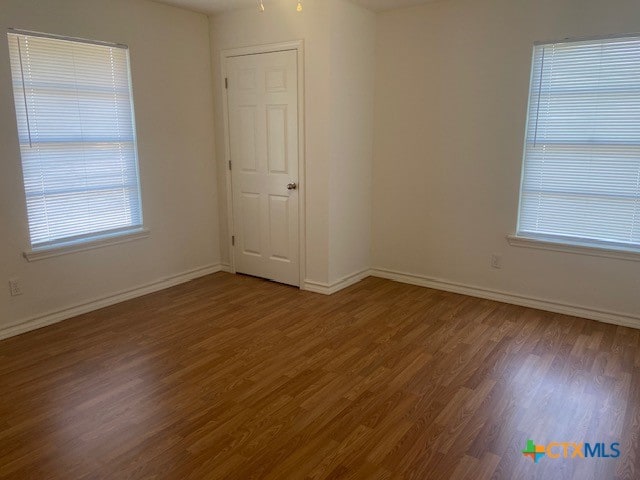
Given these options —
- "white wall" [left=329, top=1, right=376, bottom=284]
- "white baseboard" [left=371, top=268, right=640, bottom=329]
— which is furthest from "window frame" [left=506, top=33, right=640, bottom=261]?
"white wall" [left=329, top=1, right=376, bottom=284]

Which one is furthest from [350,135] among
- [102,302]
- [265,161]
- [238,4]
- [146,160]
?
[102,302]

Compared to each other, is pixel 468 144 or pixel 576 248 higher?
pixel 468 144

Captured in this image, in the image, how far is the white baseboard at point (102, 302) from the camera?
348cm

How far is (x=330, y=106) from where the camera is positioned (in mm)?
4012

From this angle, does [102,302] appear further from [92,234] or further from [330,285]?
[330,285]

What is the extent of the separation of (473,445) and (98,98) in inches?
142

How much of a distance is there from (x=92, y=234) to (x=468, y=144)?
10.6ft

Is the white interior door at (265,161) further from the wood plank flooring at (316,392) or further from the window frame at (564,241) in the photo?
the window frame at (564,241)

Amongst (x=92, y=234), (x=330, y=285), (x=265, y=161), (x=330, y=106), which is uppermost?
(x=330, y=106)

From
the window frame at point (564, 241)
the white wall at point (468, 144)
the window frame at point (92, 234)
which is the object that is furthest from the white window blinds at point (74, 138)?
the window frame at point (564, 241)

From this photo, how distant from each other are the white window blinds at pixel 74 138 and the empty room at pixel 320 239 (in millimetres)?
18

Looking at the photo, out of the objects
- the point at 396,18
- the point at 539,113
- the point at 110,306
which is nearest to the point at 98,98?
the point at 110,306

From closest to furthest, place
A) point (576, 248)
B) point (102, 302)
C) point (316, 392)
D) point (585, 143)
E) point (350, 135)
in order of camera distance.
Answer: point (316, 392)
point (585, 143)
point (576, 248)
point (102, 302)
point (350, 135)

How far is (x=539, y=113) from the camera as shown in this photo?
3.74 meters
